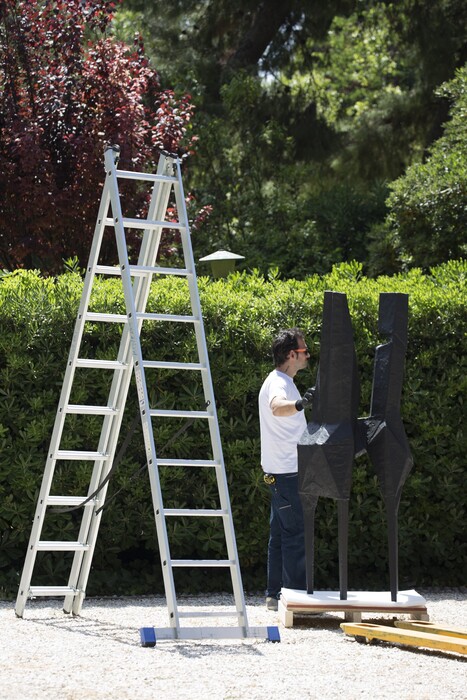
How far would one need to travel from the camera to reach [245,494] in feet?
27.7

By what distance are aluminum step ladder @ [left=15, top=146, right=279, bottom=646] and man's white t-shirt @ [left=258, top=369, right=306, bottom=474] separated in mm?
564

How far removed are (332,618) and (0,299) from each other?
3452 millimetres

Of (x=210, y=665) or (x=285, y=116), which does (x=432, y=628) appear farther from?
(x=285, y=116)

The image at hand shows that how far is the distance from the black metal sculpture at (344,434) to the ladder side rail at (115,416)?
3.86 ft

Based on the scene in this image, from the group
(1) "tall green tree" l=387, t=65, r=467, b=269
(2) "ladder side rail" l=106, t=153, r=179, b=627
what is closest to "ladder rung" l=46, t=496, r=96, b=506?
(2) "ladder side rail" l=106, t=153, r=179, b=627

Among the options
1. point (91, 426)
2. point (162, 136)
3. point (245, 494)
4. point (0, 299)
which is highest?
point (162, 136)

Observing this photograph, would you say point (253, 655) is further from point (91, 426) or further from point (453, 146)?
point (453, 146)

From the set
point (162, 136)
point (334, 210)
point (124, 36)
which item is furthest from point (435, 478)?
point (124, 36)

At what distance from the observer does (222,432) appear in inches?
333

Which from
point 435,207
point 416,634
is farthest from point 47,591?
point 435,207

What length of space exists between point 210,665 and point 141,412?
148cm

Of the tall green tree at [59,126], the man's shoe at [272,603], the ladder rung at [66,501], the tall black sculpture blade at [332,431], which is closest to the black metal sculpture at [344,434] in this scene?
the tall black sculpture blade at [332,431]

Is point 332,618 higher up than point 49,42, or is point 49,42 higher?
point 49,42

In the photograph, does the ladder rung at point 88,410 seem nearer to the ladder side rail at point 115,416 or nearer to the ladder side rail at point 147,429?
the ladder side rail at point 115,416
